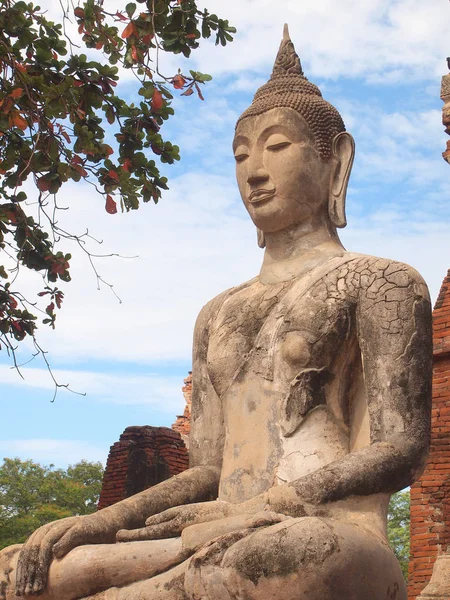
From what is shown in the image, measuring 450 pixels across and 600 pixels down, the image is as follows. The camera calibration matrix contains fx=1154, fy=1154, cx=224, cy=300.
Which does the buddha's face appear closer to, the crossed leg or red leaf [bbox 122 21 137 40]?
red leaf [bbox 122 21 137 40]

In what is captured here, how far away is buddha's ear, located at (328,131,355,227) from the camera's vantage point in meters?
6.02

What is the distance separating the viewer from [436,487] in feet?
37.9

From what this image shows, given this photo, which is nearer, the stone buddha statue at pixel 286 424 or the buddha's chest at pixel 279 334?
the stone buddha statue at pixel 286 424

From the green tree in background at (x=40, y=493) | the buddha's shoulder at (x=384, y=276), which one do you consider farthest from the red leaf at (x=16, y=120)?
the green tree in background at (x=40, y=493)

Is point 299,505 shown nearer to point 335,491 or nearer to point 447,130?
point 335,491

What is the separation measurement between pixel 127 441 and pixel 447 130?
4.87m

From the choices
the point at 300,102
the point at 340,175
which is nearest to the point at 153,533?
the point at 340,175

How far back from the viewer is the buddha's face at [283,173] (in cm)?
586

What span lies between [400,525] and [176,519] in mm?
27628

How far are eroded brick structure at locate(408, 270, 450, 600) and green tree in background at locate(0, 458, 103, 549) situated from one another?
1756cm

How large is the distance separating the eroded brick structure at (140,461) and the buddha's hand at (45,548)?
718 centimetres

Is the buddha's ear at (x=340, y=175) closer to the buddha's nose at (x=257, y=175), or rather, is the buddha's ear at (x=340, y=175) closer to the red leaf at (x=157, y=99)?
the buddha's nose at (x=257, y=175)

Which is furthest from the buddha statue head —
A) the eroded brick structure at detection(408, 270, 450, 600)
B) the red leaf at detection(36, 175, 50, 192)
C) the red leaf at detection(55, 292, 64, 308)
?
the eroded brick structure at detection(408, 270, 450, 600)

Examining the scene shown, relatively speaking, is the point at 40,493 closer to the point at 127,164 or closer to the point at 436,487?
the point at 436,487
